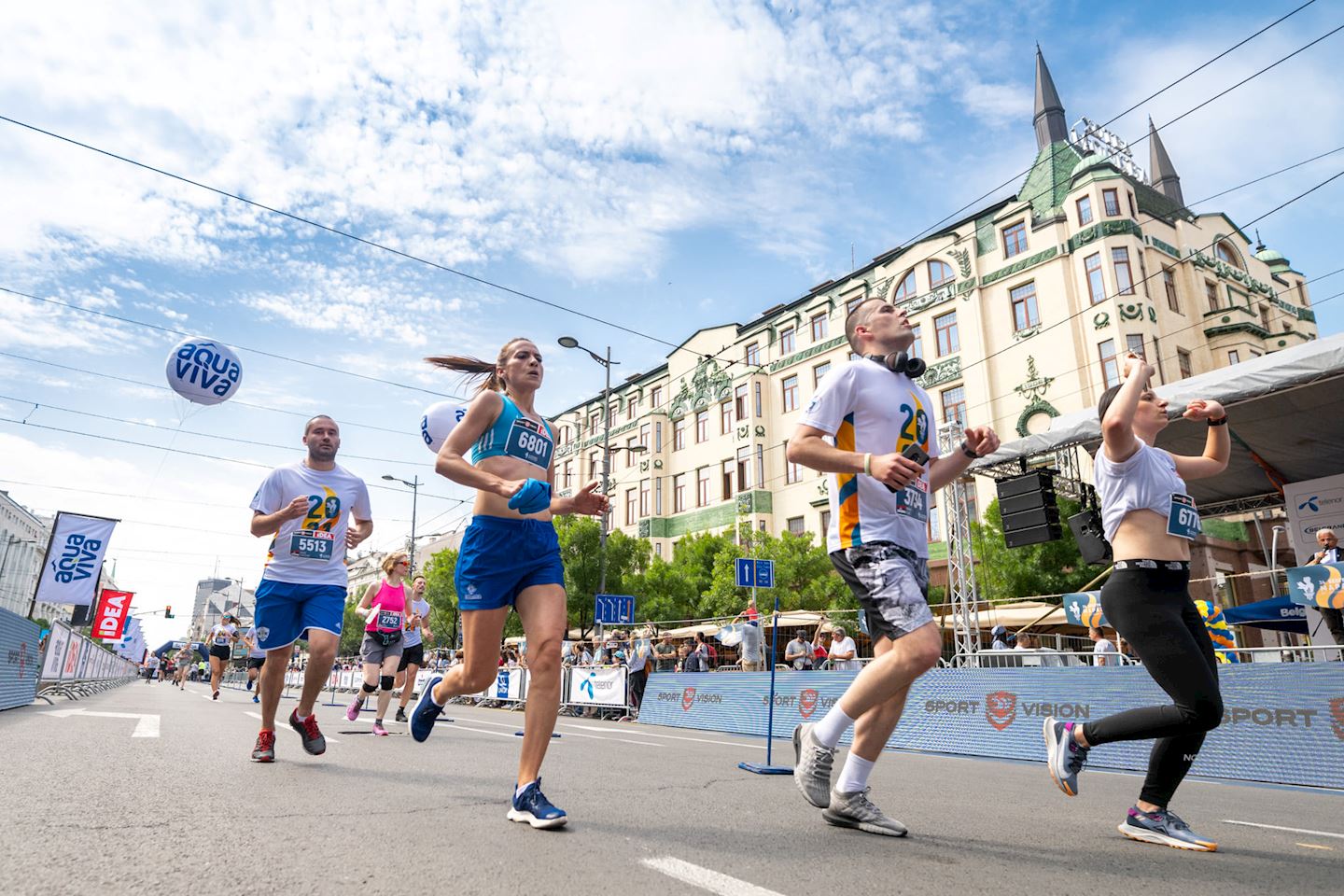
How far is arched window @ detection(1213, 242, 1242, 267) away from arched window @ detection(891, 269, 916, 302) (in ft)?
35.8

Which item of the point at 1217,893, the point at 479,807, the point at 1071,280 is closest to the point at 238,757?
the point at 479,807

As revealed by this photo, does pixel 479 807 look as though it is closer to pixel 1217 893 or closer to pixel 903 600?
pixel 903 600

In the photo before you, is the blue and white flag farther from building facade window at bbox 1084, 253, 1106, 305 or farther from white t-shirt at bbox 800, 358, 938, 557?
building facade window at bbox 1084, 253, 1106, 305

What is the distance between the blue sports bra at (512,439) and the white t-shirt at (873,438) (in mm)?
1228

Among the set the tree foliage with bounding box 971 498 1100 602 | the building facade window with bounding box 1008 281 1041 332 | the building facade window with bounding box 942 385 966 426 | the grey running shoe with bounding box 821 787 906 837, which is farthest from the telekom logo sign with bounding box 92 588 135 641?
the grey running shoe with bounding box 821 787 906 837

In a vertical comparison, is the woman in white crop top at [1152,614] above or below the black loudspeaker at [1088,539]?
below

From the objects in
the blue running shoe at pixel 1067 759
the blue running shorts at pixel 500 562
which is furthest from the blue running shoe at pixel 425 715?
the blue running shoe at pixel 1067 759

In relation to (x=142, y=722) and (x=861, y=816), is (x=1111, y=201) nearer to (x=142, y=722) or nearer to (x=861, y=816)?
(x=861, y=816)

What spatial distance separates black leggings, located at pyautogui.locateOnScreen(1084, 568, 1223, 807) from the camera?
3.21 m

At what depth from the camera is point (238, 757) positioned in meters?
4.96

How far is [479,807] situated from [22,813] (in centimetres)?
161

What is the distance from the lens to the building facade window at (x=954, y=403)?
29.4 metres

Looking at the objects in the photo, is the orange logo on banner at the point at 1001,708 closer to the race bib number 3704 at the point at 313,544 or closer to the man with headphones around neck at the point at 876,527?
the man with headphones around neck at the point at 876,527

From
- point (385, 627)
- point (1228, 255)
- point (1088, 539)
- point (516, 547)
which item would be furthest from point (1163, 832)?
point (1228, 255)
